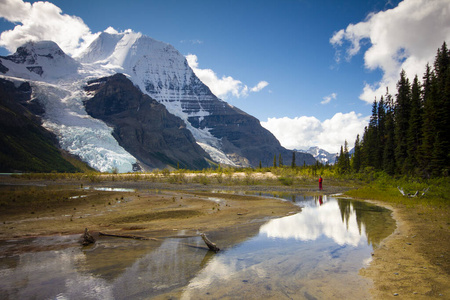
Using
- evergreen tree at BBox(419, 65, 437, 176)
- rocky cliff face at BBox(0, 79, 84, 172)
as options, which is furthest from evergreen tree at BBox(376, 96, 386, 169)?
rocky cliff face at BBox(0, 79, 84, 172)

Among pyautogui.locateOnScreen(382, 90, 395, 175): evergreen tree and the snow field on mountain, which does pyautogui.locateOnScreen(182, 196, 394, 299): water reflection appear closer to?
pyautogui.locateOnScreen(382, 90, 395, 175): evergreen tree

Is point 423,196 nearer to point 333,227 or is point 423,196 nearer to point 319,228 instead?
point 333,227

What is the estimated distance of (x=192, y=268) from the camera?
8859 mm

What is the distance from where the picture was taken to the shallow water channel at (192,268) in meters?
7.02

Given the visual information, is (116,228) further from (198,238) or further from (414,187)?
(414,187)

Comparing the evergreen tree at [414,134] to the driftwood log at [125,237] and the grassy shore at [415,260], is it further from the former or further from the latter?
the driftwood log at [125,237]

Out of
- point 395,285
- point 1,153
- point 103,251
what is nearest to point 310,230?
point 395,285

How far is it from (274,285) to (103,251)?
23.2 feet

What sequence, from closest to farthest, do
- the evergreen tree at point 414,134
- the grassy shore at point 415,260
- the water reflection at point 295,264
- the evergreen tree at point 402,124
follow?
the grassy shore at point 415,260 < the water reflection at point 295,264 < the evergreen tree at point 414,134 < the evergreen tree at point 402,124

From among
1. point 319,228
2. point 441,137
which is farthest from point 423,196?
point 319,228

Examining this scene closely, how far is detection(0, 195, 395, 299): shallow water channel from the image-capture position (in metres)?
7.02

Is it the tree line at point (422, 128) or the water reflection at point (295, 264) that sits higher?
the tree line at point (422, 128)

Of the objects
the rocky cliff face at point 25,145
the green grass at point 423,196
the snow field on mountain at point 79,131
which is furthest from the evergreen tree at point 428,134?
the snow field on mountain at point 79,131

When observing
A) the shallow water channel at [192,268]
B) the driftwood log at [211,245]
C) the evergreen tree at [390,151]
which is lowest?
the shallow water channel at [192,268]
